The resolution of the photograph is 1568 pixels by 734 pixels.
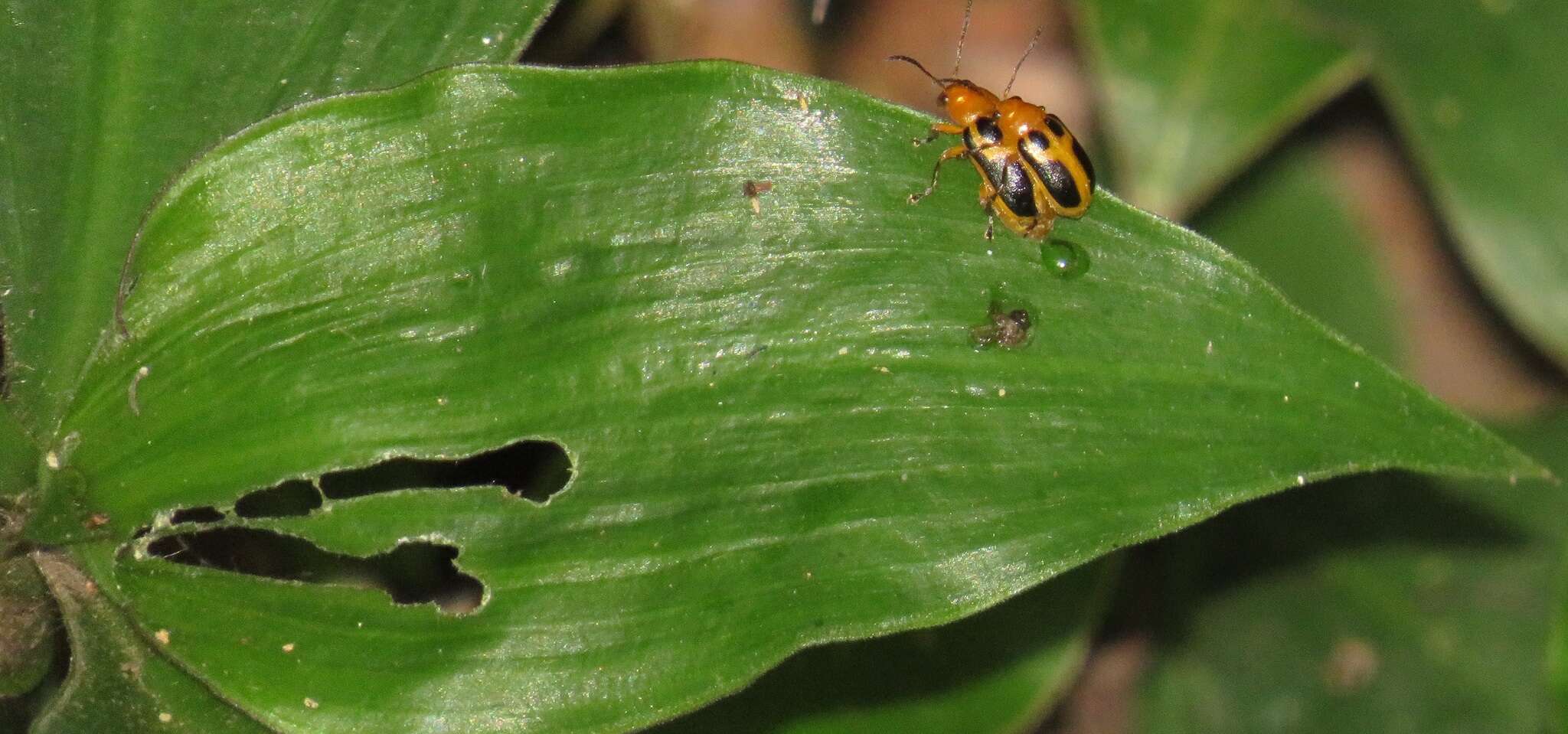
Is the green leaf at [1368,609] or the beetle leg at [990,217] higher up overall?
the beetle leg at [990,217]

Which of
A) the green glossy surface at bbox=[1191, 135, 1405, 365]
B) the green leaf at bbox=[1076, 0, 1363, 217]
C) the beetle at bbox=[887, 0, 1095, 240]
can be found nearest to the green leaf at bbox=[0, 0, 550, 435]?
the beetle at bbox=[887, 0, 1095, 240]

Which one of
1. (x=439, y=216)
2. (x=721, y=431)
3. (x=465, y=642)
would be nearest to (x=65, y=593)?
(x=465, y=642)

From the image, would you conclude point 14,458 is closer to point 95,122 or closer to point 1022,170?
point 95,122

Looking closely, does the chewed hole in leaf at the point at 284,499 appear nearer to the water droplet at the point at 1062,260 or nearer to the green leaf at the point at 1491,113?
the water droplet at the point at 1062,260

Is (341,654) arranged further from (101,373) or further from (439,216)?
(439,216)

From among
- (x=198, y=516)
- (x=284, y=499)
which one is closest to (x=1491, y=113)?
(x=284, y=499)

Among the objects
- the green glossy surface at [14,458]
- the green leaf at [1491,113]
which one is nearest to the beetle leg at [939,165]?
the green glossy surface at [14,458]
